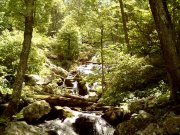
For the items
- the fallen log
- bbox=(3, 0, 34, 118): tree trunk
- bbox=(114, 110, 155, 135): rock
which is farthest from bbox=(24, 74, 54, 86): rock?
bbox=(114, 110, 155, 135): rock

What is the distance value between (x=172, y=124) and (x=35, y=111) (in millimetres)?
5816

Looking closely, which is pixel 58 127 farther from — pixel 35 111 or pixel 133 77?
pixel 133 77

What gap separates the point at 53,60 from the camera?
28.0 meters

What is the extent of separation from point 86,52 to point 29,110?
75.9 ft

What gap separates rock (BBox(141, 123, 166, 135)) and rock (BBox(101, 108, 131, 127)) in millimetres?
2578

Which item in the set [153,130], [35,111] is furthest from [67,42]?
[153,130]

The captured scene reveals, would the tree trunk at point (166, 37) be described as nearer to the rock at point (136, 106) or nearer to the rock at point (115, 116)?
the rock at point (136, 106)

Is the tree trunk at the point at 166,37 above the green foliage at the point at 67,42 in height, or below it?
below

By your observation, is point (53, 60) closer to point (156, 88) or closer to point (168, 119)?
point (156, 88)

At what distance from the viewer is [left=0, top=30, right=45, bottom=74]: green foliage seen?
48.2 ft

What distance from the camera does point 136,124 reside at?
8.09 m

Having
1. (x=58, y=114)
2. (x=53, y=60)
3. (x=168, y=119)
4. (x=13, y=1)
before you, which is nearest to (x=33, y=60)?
(x=58, y=114)

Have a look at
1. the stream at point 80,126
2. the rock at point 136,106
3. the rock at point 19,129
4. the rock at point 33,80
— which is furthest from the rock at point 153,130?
the rock at point 33,80

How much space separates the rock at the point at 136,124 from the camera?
793cm
